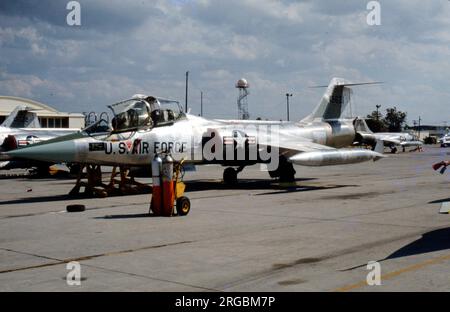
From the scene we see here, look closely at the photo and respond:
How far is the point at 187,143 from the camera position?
2008 centimetres

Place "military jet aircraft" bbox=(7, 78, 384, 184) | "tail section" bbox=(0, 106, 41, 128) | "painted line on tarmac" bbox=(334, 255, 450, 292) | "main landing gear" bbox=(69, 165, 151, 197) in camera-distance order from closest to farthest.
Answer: "painted line on tarmac" bbox=(334, 255, 450, 292) → "military jet aircraft" bbox=(7, 78, 384, 184) → "main landing gear" bbox=(69, 165, 151, 197) → "tail section" bbox=(0, 106, 41, 128)

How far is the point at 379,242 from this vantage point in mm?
10102

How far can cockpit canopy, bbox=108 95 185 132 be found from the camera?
60.8ft

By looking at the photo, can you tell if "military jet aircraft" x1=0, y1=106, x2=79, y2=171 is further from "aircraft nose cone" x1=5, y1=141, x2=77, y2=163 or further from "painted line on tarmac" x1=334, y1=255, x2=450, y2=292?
"painted line on tarmac" x1=334, y1=255, x2=450, y2=292

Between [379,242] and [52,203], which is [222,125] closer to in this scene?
[52,203]

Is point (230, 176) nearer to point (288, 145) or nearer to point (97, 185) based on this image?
point (288, 145)

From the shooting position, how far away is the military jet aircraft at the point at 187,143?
1761cm

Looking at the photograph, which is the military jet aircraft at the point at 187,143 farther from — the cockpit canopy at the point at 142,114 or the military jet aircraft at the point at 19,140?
the military jet aircraft at the point at 19,140

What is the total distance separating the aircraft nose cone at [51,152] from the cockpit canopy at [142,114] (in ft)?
5.67

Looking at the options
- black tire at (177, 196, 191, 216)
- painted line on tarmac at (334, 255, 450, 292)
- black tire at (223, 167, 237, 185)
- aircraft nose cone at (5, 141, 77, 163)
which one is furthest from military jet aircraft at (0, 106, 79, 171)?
painted line on tarmac at (334, 255, 450, 292)

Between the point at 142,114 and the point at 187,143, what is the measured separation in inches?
79.1

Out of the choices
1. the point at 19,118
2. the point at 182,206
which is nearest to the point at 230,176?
the point at 182,206
